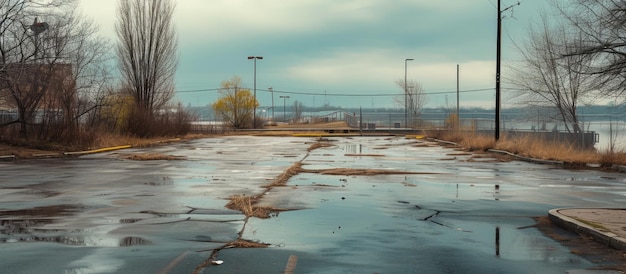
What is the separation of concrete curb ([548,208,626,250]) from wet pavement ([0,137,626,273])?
513 millimetres

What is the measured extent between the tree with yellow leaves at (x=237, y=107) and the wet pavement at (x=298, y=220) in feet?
184

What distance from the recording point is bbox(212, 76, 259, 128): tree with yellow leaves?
75.5m

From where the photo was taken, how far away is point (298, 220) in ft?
32.5

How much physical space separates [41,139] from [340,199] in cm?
2250

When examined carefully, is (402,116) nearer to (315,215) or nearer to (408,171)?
(408,171)

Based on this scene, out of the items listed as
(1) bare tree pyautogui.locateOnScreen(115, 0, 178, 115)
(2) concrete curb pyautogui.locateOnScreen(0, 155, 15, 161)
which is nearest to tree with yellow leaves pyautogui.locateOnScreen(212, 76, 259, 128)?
(1) bare tree pyautogui.locateOnScreen(115, 0, 178, 115)

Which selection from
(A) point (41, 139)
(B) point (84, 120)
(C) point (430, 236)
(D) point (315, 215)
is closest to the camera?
(C) point (430, 236)

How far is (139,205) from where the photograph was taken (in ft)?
38.0

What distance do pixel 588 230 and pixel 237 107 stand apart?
68.5m

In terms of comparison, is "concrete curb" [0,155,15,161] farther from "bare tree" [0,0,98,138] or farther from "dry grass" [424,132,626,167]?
"dry grass" [424,132,626,167]

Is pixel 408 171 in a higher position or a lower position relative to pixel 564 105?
lower

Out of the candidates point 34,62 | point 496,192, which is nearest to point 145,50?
point 34,62

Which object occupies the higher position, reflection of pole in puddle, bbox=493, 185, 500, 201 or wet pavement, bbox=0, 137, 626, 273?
wet pavement, bbox=0, 137, 626, 273

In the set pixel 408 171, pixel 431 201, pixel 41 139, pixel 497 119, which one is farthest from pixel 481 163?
pixel 41 139
